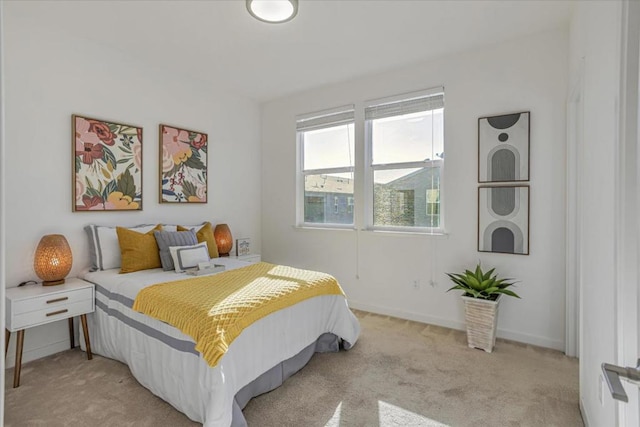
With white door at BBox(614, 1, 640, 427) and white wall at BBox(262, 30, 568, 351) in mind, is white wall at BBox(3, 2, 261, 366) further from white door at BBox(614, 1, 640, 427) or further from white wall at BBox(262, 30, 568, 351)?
white door at BBox(614, 1, 640, 427)

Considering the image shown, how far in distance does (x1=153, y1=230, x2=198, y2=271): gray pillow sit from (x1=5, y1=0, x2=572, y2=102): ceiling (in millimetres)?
1702

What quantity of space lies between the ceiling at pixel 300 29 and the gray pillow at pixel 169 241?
1.70 m

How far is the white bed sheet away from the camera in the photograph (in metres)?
1.77

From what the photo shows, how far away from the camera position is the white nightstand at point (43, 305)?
7.45 feet

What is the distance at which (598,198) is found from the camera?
1531 mm

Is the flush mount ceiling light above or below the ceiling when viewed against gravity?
below

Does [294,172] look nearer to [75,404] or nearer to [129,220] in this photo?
[129,220]

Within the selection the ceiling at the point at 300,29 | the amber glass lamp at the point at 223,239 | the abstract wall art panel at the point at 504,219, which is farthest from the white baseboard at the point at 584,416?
the amber glass lamp at the point at 223,239

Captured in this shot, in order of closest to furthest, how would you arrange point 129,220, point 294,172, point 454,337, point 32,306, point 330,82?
point 32,306 < point 454,337 < point 129,220 < point 330,82 < point 294,172

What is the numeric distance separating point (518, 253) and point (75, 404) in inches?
136

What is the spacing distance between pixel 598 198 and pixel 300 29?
2376 mm

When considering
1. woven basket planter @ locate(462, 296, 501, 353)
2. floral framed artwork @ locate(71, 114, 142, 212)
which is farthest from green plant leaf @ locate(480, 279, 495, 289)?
floral framed artwork @ locate(71, 114, 142, 212)

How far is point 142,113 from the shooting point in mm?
3391

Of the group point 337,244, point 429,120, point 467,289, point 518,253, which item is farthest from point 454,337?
point 429,120
